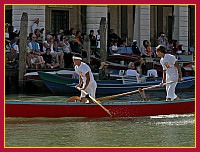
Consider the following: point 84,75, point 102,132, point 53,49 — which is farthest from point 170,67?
point 53,49

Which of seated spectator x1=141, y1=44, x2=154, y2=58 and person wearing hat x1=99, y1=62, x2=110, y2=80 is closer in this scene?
person wearing hat x1=99, y1=62, x2=110, y2=80

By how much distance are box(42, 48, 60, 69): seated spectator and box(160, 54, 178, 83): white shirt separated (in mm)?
8748

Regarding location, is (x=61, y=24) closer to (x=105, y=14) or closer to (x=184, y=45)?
(x=105, y=14)

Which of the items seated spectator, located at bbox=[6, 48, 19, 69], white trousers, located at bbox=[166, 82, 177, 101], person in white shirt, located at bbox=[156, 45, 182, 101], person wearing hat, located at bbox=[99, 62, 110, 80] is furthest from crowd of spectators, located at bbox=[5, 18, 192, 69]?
person in white shirt, located at bbox=[156, 45, 182, 101]

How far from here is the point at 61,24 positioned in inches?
1137

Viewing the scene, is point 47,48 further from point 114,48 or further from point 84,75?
point 84,75

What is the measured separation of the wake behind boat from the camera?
12609mm

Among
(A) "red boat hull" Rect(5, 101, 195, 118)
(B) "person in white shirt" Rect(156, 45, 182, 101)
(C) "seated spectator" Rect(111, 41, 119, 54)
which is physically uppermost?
(C) "seated spectator" Rect(111, 41, 119, 54)

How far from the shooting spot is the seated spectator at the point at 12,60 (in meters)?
20.7

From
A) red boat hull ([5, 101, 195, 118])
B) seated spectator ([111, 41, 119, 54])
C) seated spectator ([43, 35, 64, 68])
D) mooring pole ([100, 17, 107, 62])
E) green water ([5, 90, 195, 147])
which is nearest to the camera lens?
green water ([5, 90, 195, 147])

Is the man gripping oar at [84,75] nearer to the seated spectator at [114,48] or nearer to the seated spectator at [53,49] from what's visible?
the seated spectator at [53,49]

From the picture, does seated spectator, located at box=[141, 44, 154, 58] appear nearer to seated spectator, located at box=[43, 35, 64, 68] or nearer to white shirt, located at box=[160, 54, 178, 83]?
seated spectator, located at box=[43, 35, 64, 68]

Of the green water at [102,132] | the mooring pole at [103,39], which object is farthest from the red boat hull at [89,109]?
the mooring pole at [103,39]

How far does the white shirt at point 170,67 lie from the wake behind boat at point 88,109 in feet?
2.47
